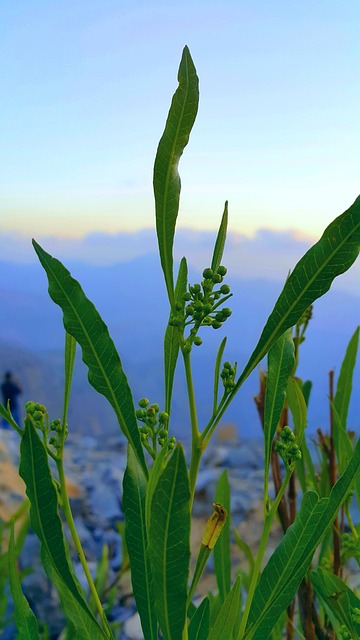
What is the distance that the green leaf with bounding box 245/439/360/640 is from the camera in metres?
0.63

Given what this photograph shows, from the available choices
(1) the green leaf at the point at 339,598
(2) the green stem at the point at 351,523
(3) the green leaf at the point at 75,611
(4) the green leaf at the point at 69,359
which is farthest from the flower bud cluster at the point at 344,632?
(4) the green leaf at the point at 69,359

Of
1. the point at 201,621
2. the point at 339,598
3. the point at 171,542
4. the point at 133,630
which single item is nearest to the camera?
the point at 171,542

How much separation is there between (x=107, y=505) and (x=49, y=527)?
3788mm

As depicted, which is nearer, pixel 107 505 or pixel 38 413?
pixel 38 413

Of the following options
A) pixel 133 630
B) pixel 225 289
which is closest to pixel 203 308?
pixel 225 289

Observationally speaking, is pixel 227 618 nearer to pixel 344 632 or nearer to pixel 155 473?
pixel 155 473

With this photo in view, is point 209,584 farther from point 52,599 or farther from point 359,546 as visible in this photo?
point 359,546

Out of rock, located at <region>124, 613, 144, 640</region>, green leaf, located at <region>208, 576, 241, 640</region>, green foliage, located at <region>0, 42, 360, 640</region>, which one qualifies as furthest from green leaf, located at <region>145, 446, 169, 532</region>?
rock, located at <region>124, 613, 144, 640</region>

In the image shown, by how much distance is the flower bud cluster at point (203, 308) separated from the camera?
580mm

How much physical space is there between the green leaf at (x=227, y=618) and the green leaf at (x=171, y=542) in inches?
2.2

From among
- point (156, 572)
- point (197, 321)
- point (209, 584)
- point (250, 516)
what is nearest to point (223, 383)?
point (197, 321)

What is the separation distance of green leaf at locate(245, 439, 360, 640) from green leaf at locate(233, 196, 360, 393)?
0.47ft

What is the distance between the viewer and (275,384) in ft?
2.17

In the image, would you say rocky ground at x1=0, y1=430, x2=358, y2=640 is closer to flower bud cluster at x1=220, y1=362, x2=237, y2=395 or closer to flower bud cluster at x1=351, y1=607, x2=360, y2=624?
flower bud cluster at x1=351, y1=607, x2=360, y2=624
